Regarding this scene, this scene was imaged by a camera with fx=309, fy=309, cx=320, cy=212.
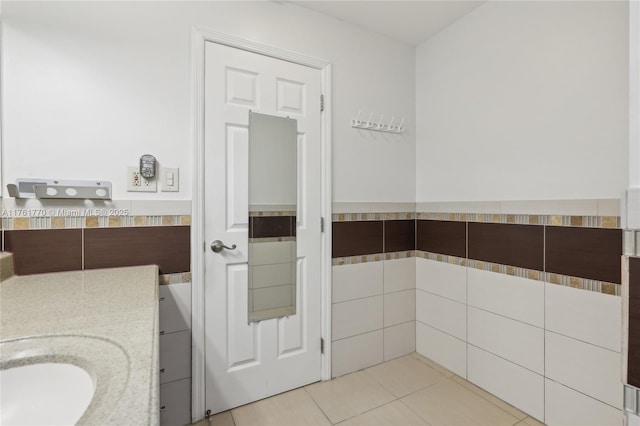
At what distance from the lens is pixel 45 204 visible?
4.65ft

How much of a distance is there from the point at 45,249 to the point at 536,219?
248cm

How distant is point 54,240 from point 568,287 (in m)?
2.52

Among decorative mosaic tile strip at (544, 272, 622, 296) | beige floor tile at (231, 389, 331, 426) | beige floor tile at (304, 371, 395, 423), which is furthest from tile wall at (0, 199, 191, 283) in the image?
decorative mosaic tile strip at (544, 272, 622, 296)

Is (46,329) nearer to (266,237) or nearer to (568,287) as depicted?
(266,237)

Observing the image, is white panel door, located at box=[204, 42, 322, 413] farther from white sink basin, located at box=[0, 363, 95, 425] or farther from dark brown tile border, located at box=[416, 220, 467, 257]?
white sink basin, located at box=[0, 363, 95, 425]

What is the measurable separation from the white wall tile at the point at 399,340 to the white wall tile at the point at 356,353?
66mm

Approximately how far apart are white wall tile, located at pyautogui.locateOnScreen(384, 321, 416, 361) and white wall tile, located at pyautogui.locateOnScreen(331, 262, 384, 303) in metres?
0.34

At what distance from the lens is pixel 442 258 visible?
89.0 inches

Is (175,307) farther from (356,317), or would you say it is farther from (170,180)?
(356,317)

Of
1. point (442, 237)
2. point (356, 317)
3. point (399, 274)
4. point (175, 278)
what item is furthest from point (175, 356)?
point (442, 237)

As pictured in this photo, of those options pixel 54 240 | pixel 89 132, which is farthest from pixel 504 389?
pixel 89 132

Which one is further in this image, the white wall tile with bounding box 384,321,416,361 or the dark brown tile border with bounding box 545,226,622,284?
the white wall tile with bounding box 384,321,416,361

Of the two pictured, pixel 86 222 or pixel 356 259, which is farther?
pixel 356 259

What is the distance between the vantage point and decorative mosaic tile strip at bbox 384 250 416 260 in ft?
7.65
